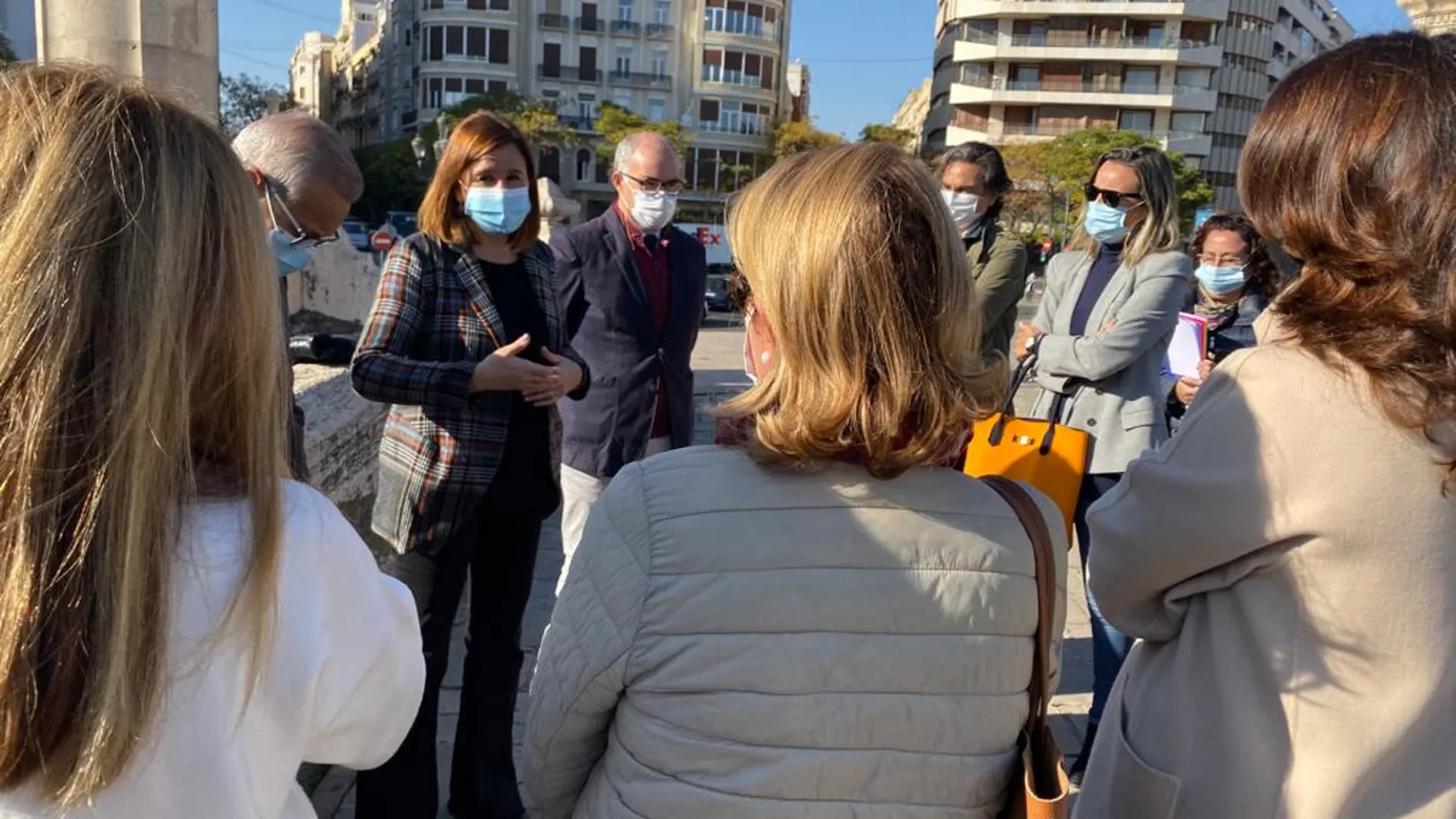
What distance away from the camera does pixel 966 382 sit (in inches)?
58.3

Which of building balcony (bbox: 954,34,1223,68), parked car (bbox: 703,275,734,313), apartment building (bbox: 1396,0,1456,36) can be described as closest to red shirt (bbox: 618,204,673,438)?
apartment building (bbox: 1396,0,1456,36)

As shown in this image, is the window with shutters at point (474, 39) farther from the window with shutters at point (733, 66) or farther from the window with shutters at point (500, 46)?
the window with shutters at point (733, 66)

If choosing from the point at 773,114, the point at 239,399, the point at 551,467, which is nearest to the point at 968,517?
the point at 239,399

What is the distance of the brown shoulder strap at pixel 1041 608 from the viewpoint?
1459mm

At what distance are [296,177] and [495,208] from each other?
1.91 feet

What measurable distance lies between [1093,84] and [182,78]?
2506 inches

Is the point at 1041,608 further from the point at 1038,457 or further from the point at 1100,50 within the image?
the point at 1100,50

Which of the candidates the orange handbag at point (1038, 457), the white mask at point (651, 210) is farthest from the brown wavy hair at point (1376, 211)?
the white mask at point (651, 210)

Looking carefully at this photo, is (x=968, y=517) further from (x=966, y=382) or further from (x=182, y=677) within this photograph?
(x=182, y=677)

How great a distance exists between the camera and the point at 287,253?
2.47 metres

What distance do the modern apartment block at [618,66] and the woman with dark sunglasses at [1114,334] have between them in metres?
55.5

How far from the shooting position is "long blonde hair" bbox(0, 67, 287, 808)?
0.97 metres

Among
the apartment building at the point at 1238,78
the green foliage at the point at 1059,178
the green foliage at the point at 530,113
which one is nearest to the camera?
the green foliage at the point at 1059,178

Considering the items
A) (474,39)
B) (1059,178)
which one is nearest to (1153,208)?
(1059,178)
